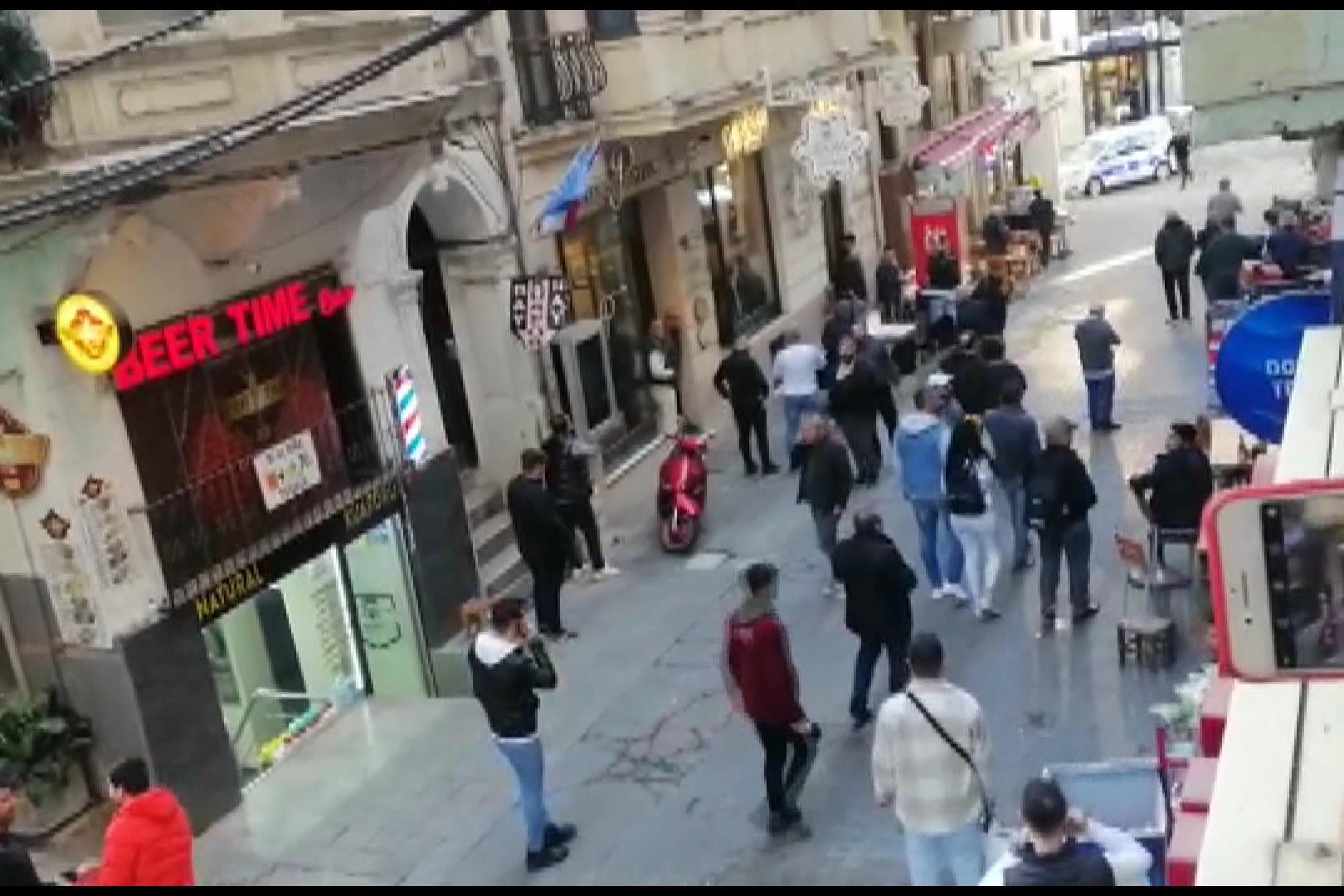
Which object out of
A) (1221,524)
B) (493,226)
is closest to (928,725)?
(1221,524)

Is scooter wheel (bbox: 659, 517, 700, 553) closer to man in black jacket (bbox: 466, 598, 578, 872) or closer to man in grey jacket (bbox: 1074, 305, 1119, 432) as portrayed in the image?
man in grey jacket (bbox: 1074, 305, 1119, 432)

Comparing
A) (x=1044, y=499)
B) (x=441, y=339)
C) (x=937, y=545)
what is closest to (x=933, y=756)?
(x=1044, y=499)

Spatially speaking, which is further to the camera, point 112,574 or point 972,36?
point 972,36

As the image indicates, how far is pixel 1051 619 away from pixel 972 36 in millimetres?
20883

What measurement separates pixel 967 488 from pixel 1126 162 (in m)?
27.8

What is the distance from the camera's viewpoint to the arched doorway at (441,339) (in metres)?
15.6

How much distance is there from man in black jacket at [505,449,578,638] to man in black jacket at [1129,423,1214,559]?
4692 mm

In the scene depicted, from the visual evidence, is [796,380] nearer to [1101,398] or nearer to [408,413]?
[1101,398]

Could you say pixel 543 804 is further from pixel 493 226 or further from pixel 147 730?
pixel 493 226

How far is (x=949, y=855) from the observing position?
7.51 meters

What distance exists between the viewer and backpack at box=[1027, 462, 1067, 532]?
1126 centimetres

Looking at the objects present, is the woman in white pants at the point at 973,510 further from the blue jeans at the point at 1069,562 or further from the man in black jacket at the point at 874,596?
the man in black jacket at the point at 874,596

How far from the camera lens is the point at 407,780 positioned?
11.4 m

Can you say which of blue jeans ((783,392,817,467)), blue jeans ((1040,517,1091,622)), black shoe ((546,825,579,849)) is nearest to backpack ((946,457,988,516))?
blue jeans ((1040,517,1091,622))
